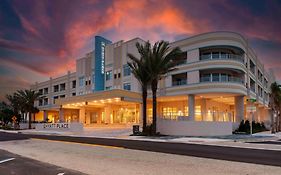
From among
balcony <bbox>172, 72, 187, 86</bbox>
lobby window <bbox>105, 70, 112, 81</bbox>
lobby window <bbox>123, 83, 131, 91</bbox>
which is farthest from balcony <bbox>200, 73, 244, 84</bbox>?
lobby window <bbox>105, 70, 112, 81</bbox>

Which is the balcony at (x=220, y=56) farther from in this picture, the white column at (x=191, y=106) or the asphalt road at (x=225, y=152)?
the asphalt road at (x=225, y=152)

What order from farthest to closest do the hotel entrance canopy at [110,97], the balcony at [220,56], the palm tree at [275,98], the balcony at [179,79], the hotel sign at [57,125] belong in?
the balcony at [179,79]
the palm tree at [275,98]
the hotel entrance canopy at [110,97]
the hotel sign at [57,125]
the balcony at [220,56]

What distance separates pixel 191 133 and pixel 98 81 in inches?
1227

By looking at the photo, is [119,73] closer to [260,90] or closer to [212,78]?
[212,78]

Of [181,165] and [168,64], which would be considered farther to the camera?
[168,64]

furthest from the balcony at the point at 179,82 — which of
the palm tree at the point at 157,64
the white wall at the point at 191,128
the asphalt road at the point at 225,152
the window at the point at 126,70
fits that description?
the asphalt road at the point at 225,152

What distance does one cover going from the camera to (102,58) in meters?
59.9

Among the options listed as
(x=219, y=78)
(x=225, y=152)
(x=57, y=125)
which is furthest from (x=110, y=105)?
(x=225, y=152)

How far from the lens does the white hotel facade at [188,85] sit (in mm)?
38344

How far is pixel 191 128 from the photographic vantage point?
3359 cm

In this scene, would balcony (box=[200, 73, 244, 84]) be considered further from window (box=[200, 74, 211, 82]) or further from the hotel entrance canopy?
the hotel entrance canopy

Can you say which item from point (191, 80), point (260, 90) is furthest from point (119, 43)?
point (260, 90)

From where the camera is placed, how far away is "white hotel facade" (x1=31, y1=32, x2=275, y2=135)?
3834 cm

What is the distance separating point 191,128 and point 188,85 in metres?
13.4
